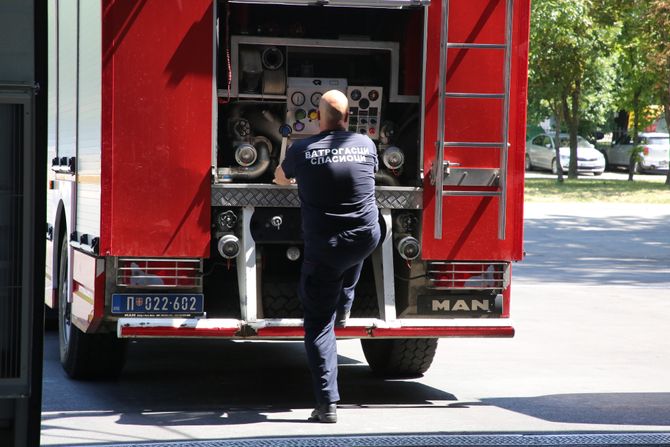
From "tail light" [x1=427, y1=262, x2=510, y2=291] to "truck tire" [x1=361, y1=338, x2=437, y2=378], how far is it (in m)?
1.05

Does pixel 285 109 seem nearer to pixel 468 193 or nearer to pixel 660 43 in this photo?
pixel 468 193

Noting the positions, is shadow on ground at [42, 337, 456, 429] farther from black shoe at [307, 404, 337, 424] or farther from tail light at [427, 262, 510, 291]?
tail light at [427, 262, 510, 291]

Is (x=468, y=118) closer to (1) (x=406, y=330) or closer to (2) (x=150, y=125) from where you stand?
(1) (x=406, y=330)

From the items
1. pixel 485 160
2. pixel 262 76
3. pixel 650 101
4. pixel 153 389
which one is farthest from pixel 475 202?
pixel 650 101

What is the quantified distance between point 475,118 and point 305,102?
51.4 inches

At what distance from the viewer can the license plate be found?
8.25 meters

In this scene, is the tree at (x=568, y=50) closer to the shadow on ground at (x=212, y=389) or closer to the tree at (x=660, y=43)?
Answer: the tree at (x=660, y=43)

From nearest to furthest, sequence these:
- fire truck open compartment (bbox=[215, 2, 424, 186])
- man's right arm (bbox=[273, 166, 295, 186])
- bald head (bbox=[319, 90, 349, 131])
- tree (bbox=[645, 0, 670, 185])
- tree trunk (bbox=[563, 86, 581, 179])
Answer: bald head (bbox=[319, 90, 349, 131]), man's right arm (bbox=[273, 166, 295, 186]), fire truck open compartment (bbox=[215, 2, 424, 186]), tree (bbox=[645, 0, 670, 185]), tree trunk (bbox=[563, 86, 581, 179])

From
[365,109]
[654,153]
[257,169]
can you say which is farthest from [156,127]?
[654,153]

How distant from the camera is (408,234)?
8.73 m

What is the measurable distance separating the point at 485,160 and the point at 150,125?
213 centimetres

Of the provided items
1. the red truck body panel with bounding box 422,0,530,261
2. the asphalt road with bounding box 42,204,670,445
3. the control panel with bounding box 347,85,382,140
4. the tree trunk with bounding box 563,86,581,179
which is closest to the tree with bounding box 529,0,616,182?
the tree trunk with bounding box 563,86,581,179

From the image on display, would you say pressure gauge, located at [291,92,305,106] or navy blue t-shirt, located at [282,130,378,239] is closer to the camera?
navy blue t-shirt, located at [282,130,378,239]

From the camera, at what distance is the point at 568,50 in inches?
1575
